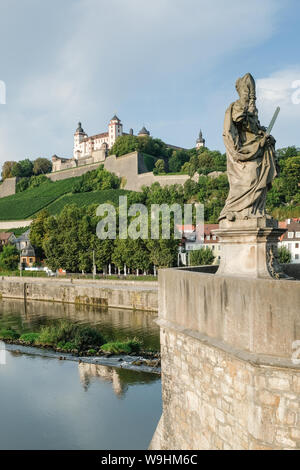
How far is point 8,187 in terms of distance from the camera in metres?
124

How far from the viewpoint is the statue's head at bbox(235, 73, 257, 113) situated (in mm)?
6785

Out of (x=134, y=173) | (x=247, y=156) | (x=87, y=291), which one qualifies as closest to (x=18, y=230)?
(x=134, y=173)

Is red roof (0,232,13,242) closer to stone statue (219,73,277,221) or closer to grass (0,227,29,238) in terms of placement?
grass (0,227,29,238)

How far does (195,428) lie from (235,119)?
478 cm

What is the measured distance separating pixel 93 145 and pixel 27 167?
22427 millimetres

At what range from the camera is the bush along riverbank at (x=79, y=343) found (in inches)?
804

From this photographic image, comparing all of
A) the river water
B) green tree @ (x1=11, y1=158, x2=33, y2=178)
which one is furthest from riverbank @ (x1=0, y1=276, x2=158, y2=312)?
green tree @ (x1=11, y1=158, x2=33, y2=178)

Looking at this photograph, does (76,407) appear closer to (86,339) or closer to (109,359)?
(109,359)

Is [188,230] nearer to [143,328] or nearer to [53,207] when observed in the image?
[143,328]

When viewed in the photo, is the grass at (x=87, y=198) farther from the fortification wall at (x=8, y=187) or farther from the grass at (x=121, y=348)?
the grass at (x=121, y=348)
